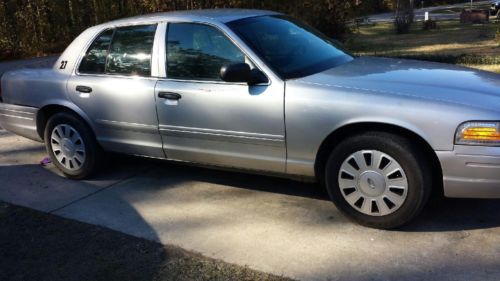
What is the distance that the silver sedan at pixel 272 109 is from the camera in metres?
3.49

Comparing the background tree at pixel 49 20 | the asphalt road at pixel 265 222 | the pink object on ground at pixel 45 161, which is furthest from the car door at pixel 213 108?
the background tree at pixel 49 20

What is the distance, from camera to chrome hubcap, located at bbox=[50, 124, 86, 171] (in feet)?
17.0

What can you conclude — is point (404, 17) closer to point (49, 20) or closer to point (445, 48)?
point (445, 48)

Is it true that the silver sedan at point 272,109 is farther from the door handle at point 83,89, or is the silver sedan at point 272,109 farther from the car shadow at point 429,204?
the car shadow at point 429,204

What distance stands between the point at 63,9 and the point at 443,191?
15091 mm

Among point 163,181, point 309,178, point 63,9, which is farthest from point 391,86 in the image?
point 63,9

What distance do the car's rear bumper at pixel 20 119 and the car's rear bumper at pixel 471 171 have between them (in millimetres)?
3938

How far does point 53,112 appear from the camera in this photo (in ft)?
17.6

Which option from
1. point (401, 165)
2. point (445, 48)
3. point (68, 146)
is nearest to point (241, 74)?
point (401, 165)

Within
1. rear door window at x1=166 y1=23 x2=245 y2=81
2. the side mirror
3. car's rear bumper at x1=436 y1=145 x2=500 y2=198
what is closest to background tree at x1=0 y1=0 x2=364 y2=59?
rear door window at x1=166 y1=23 x2=245 y2=81

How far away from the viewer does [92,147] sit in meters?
5.09

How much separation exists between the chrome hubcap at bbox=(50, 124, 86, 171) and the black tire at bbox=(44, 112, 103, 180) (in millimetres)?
29

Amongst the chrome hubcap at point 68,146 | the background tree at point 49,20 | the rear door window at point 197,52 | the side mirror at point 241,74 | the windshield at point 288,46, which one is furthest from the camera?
the background tree at point 49,20

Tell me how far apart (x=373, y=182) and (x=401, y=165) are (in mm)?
239
